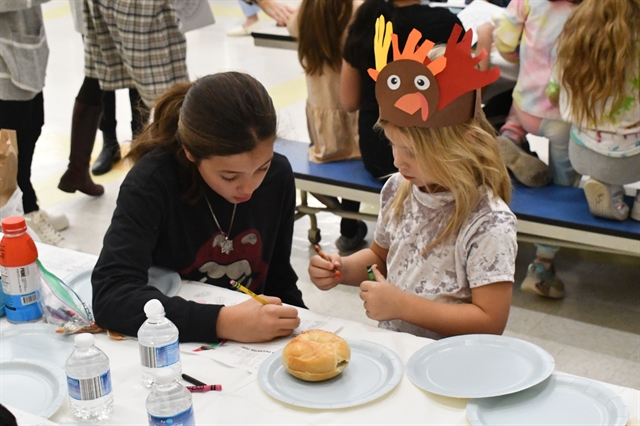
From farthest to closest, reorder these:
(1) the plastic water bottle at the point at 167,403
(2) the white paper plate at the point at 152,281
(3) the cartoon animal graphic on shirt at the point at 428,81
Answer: (2) the white paper plate at the point at 152,281 < (3) the cartoon animal graphic on shirt at the point at 428,81 < (1) the plastic water bottle at the point at 167,403

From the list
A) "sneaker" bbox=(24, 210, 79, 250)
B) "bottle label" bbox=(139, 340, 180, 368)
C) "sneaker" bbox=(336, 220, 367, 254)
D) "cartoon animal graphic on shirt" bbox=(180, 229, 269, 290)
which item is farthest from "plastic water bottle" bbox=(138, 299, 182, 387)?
"sneaker" bbox=(24, 210, 79, 250)

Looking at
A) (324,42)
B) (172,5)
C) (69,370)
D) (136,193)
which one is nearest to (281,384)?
(69,370)

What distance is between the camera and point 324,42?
3.27m

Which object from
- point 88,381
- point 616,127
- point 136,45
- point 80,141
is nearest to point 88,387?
point 88,381

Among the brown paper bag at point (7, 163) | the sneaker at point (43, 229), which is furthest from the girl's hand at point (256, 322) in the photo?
the sneaker at point (43, 229)

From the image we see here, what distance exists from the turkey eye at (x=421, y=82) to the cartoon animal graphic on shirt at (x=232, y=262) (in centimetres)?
60

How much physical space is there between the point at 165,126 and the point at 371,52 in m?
1.32

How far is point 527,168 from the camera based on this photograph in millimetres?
3076

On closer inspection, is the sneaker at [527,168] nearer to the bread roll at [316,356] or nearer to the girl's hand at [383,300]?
the girl's hand at [383,300]

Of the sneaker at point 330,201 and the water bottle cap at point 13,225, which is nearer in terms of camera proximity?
the water bottle cap at point 13,225

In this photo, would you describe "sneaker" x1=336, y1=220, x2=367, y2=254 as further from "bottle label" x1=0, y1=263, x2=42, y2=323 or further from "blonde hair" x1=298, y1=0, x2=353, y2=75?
"bottle label" x1=0, y1=263, x2=42, y2=323

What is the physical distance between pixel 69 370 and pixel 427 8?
1.99 meters

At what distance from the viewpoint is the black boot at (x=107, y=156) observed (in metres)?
4.56

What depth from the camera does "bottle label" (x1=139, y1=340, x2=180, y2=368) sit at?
1.39 meters
